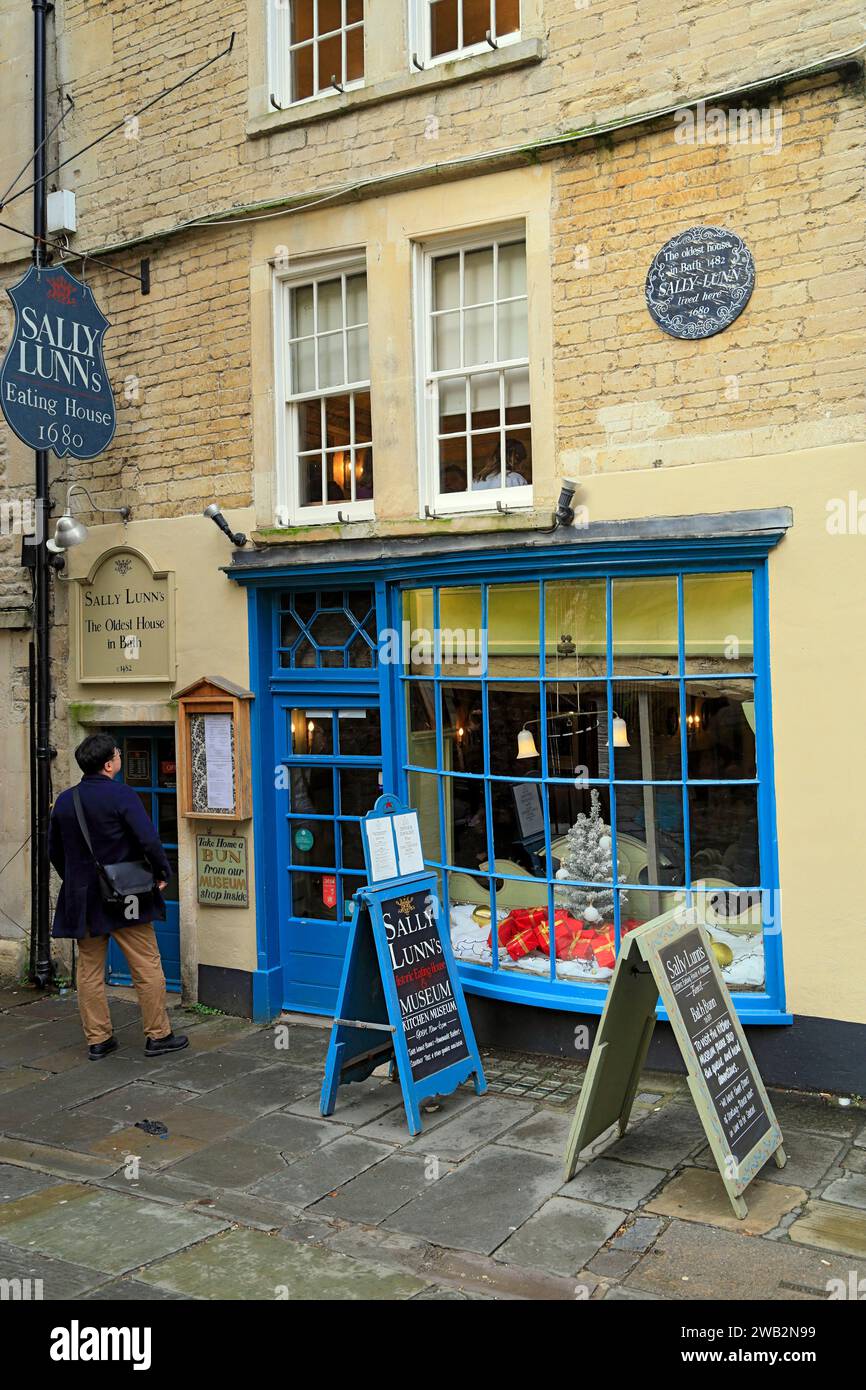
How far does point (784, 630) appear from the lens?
20.7 feet

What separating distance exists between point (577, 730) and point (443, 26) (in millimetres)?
4686

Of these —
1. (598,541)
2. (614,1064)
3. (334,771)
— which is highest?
(598,541)

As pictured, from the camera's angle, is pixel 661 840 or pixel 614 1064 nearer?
pixel 614 1064

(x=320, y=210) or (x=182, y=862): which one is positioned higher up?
(x=320, y=210)

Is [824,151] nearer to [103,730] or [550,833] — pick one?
[550,833]

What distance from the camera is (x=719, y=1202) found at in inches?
199

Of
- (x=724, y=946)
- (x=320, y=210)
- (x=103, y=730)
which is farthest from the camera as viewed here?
(x=103, y=730)

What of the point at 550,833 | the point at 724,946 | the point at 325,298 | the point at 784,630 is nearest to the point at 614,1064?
the point at 724,946

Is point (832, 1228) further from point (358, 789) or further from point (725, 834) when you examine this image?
point (358, 789)

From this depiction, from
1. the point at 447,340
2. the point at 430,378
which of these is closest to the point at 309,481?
the point at 430,378

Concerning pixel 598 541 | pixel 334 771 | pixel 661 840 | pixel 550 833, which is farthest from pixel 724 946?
pixel 334 771

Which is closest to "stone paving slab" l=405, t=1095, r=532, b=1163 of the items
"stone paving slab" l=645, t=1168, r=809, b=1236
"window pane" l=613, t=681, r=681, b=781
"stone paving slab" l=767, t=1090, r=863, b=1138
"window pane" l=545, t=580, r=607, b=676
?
"stone paving slab" l=645, t=1168, r=809, b=1236

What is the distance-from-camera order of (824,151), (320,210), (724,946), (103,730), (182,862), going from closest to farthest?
(824,151)
(724,946)
(320,210)
(182,862)
(103,730)

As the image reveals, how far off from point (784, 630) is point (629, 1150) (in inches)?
111
